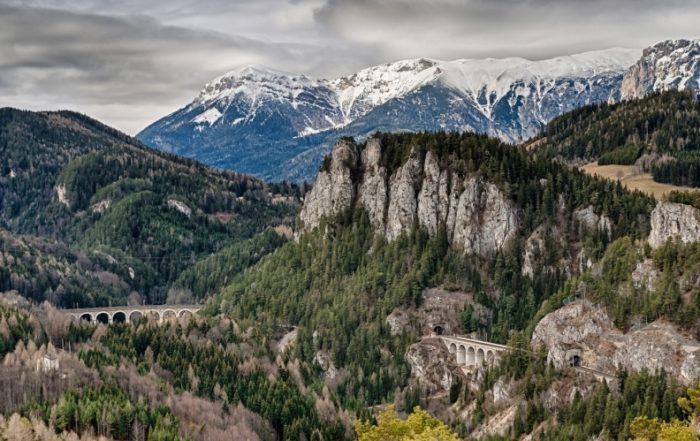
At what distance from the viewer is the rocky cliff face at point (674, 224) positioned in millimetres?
180125

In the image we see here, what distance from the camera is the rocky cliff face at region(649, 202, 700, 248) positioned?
591 feet

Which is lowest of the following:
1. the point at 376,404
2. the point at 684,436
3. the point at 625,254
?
the point at 376,404

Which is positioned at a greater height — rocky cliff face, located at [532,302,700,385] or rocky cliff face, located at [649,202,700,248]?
rocky cliff face, located at [649,202,700,248]

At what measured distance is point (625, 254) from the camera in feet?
630

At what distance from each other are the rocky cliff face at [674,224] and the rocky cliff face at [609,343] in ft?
56.7

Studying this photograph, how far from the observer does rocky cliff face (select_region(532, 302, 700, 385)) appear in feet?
529

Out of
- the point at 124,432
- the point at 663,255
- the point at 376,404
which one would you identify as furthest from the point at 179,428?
the point at 663,255

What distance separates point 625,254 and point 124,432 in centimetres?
9276

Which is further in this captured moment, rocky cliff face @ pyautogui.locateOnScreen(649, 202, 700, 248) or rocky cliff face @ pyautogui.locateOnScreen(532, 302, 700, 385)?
rocky cliff face @ pyautogui.locateOnScreen(649, 202, 700, 248)

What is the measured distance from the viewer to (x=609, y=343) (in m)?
176

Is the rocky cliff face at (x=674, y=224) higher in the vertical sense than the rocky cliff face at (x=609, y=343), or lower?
higher

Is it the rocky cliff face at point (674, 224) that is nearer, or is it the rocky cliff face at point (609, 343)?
the rocky cliff face at point (609, 343)

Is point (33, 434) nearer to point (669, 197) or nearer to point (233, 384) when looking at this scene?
point (233, 384)

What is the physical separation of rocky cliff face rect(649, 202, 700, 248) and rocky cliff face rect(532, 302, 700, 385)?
17291mm
